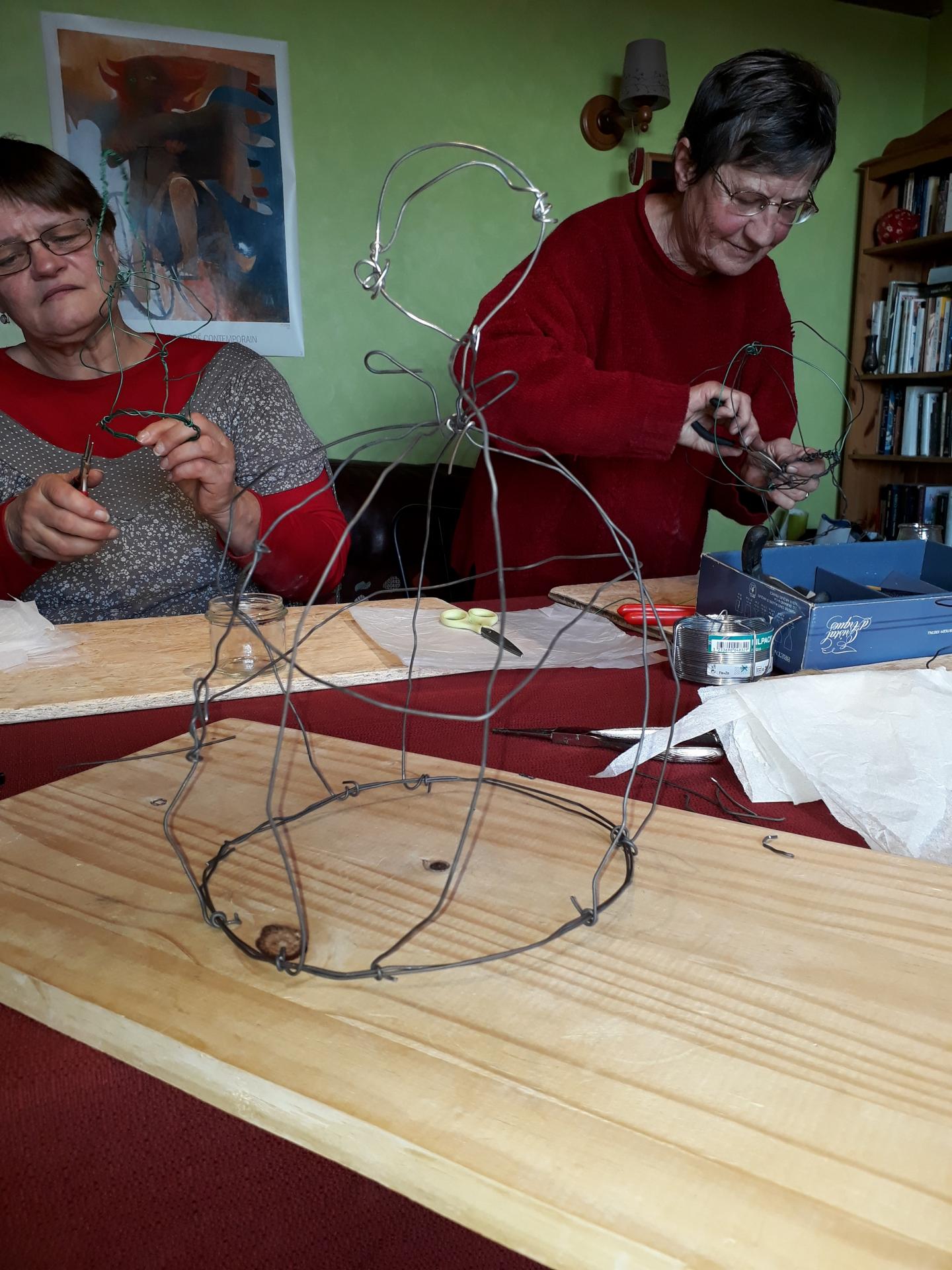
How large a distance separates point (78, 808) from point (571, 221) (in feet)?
4.13

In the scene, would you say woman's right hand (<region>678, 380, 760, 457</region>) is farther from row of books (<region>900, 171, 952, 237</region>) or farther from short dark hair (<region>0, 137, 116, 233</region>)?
row of books (<region>900, 171, 952, 237</region>)

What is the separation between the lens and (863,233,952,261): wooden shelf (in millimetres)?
3236

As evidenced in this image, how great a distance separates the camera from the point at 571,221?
149 cm

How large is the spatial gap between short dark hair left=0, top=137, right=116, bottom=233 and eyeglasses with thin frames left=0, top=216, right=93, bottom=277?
0.02m

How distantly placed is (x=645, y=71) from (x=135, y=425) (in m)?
2.28

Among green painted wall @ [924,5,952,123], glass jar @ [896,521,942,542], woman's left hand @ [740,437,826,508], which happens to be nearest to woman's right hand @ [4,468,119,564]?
woman's left hand @ [740,437,826,508]

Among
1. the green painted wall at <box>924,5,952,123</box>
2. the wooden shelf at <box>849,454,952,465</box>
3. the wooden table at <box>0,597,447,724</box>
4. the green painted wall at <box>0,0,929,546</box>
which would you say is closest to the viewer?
the wooden table at <box>0,597,447,724</box>

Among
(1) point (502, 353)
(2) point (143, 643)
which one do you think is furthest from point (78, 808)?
(1) point (502, 353)

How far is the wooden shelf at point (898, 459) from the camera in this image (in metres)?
3.34

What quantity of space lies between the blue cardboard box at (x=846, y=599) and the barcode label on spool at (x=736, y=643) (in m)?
0.05

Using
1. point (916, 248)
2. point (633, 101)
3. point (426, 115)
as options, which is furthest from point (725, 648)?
point (916, 248)

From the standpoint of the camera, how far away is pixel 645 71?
112 inches

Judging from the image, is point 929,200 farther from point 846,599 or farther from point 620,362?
point 846,599

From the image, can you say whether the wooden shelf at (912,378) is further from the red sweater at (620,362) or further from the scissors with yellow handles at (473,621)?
the scissors with yellow handles at (473,621)
